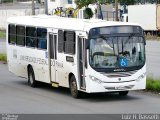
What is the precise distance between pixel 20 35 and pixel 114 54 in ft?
23.7

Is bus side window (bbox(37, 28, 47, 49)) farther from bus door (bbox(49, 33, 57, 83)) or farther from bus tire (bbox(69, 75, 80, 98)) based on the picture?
bus tire (bbox(69, 75, 80, 98))

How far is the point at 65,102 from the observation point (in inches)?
765

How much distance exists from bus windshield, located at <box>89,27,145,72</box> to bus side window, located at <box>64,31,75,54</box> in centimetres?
120

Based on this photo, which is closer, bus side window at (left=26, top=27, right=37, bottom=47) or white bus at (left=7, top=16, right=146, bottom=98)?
white bus at (left=7, top=16, right=146, bottom=98)

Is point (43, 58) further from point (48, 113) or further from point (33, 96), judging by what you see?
point (48, 113)

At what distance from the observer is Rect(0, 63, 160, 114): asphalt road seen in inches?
683

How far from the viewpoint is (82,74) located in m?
19.8

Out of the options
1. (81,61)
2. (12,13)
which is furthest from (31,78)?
(12,13)

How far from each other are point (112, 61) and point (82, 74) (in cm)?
106

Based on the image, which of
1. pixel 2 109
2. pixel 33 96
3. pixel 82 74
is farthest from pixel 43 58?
pixel 2 109

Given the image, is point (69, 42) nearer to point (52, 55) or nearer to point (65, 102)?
point (52, 55)

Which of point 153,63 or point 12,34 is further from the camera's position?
point 153,63

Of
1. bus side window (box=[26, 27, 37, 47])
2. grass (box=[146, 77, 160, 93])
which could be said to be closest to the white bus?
grass (box=[146, 77, 160, 93])

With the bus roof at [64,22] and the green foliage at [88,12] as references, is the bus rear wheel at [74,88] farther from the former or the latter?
the green foliage at [88,12]
